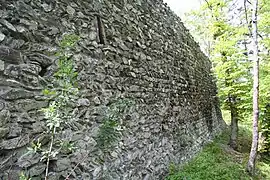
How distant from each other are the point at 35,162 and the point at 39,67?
2.65ft

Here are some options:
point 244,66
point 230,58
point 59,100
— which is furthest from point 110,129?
point 230,58

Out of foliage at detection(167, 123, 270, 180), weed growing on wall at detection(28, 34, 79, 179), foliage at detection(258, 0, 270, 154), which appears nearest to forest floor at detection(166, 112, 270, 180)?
foliage at detection(167, 123, 270, 180)

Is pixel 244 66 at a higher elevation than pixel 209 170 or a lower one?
higher

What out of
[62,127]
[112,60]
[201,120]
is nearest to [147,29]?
[112,60]

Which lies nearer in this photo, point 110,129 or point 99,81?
point 110,129

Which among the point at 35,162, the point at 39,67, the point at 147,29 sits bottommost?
the point at 35,162

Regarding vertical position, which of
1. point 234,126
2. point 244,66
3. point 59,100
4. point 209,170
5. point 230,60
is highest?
point 230,60

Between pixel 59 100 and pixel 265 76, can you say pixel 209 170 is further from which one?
pixel 59 100

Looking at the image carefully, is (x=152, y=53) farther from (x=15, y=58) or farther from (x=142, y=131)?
(x=15, y=58)

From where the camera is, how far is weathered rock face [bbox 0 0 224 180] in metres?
1.86

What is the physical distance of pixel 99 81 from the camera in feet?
9.21

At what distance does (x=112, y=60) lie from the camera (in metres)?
3.10

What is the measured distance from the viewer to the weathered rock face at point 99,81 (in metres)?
1.86

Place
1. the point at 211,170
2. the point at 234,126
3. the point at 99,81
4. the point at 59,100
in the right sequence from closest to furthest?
the point at 59,100
the point at 99,81
the point at 211,170
the point at 234,126
